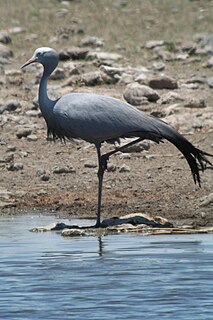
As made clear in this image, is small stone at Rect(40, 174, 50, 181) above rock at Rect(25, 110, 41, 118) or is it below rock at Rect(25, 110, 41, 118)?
below

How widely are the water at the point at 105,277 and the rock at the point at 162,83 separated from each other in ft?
24.8

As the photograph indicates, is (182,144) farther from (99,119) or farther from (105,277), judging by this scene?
(105,277)

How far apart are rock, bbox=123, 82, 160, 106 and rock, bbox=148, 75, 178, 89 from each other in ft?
2.45

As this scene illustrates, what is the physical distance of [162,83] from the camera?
1886 cm

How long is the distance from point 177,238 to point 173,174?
10.8 ft

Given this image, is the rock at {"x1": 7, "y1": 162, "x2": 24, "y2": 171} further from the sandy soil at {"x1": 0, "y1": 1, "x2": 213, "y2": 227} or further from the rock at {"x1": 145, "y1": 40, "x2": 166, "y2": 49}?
the rock at {"x1": 145, "y1": 40, "x2": 166, "y2": 49}

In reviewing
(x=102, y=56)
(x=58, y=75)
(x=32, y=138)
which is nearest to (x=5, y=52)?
(x=102, y=56)

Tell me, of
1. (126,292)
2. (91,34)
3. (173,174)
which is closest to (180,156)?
(173,174)

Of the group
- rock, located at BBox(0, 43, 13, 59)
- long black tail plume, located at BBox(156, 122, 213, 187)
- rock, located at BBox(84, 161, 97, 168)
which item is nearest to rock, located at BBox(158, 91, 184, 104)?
rock, located at BBox(84, 161, 97, 168)

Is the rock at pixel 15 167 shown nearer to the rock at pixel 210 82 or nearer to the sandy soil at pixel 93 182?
the sandy soil at pixel 93 182

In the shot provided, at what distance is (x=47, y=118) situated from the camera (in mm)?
12180

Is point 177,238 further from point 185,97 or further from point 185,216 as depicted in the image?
point 185,97

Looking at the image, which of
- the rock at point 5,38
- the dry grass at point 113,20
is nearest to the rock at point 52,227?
the dry grass at point 113,20

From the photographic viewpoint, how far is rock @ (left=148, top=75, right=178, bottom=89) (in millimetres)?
18781
